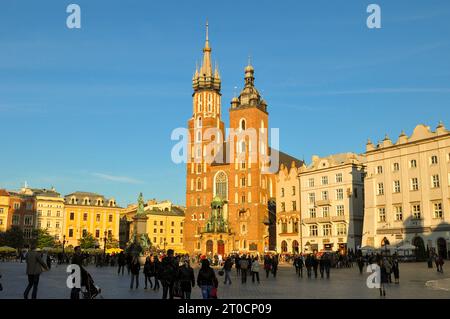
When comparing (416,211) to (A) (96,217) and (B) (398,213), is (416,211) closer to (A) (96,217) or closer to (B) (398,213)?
(B) (398,213)

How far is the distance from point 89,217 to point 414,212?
75.1 m

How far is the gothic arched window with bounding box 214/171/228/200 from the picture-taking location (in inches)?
3851

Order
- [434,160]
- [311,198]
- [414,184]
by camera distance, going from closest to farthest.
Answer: [434,160], [414,184], [311,198]

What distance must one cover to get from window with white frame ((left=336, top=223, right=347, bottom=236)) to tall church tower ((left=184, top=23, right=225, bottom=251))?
1366 inches

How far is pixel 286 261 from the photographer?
66875 mm

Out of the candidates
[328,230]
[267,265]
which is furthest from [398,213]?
[267,265]

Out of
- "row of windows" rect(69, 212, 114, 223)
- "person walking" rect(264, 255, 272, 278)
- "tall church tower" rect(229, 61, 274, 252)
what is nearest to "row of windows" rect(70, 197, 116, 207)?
"row of windows" rect(69, 212, 114, 223)

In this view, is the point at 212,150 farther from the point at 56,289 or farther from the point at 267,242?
the point at 56,289

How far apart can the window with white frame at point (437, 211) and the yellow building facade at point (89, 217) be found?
239 feet

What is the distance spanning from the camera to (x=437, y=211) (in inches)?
2154

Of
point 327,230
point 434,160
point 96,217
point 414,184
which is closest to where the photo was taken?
point 434,160

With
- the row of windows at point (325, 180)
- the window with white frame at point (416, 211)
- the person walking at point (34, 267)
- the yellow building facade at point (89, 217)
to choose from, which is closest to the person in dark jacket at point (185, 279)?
the person walking at point (34, 267)

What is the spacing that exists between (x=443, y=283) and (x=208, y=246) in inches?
2780
